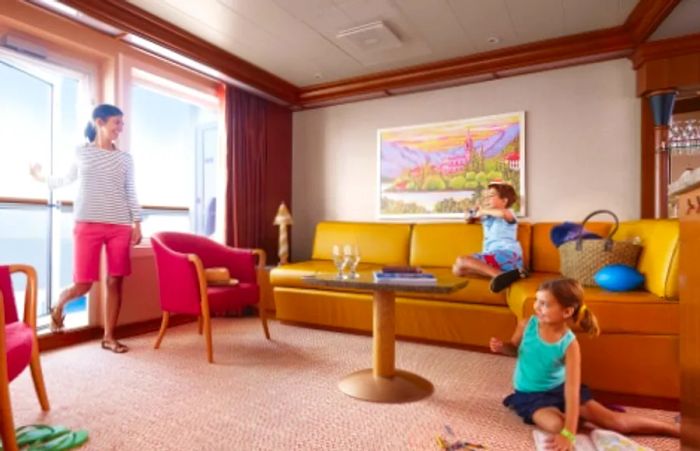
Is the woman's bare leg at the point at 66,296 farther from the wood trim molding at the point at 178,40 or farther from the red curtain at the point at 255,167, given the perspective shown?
the wood trim molding at the point at 178,40

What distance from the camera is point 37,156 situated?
2902 mm

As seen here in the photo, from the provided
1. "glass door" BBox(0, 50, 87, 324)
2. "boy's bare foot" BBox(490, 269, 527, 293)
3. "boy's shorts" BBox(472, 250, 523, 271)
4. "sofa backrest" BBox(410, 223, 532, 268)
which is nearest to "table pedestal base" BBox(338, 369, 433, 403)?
"boy's bare foot" BBox(490, 269, 527, 293)

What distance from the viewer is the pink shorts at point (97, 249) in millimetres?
2654

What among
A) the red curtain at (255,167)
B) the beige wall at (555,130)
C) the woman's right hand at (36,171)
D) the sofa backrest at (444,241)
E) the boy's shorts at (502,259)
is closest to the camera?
the woman's right hand at (36,171)

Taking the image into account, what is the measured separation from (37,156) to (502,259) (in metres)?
3.43

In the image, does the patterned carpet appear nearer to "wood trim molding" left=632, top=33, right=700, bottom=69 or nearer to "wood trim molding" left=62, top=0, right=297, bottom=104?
"wood trim molding" left=62, top=0, right=297, bottom=104

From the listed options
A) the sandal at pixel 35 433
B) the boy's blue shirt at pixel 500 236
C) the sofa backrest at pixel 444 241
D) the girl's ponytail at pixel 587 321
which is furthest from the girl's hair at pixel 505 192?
the sandal at pixel 35 433

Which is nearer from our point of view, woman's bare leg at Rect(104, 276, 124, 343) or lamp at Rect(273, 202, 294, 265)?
woman's bare leg at Rect(104, 276, 124, 343)

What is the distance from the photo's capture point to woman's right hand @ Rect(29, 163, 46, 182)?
262cm

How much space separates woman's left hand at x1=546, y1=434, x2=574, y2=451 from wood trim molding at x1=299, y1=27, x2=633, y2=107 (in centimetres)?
299

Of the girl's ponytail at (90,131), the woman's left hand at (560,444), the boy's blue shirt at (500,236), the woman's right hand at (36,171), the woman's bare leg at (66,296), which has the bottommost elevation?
the woman's left hand at (560,444)

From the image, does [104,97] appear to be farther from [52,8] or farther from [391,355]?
[391,355]

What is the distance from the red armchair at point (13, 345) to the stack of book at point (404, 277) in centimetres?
142

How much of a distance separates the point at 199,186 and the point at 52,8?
2.02 meters
